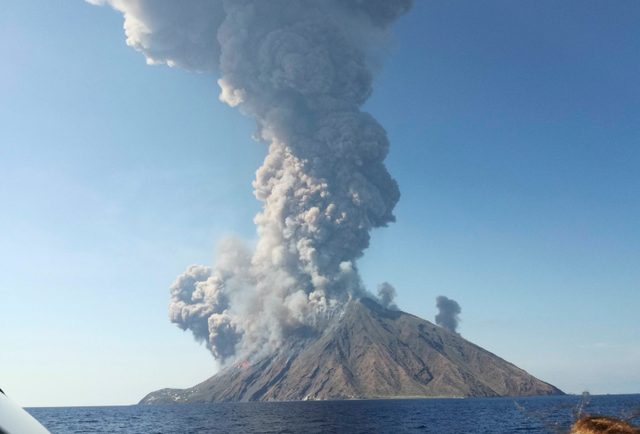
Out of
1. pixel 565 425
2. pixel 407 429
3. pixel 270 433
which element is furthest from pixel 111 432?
pixel 565 425

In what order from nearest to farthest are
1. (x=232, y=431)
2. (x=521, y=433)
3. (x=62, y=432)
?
(x=521, y=433)
(x=232, y=431)
(x=62, y=432)

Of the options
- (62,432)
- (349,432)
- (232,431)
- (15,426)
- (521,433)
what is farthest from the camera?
(62,432)

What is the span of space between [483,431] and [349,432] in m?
21.1

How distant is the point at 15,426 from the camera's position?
319 centimetres

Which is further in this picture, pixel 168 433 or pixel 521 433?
pixel 168 433

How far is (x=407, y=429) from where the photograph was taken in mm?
76250

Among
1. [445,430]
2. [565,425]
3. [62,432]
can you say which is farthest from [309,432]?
[565,425]

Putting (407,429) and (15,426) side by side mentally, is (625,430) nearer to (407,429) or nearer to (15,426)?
(15,426)

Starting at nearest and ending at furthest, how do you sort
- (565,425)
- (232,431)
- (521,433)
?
1. (565,425)
2. (521,433)
3. (232,431)

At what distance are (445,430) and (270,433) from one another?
28.3m

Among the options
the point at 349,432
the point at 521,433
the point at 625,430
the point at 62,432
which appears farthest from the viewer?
the point at 62,432

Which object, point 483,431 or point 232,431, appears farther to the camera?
point 232,431

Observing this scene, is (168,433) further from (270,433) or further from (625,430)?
(625,430)

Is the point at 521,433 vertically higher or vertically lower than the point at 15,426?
lower
